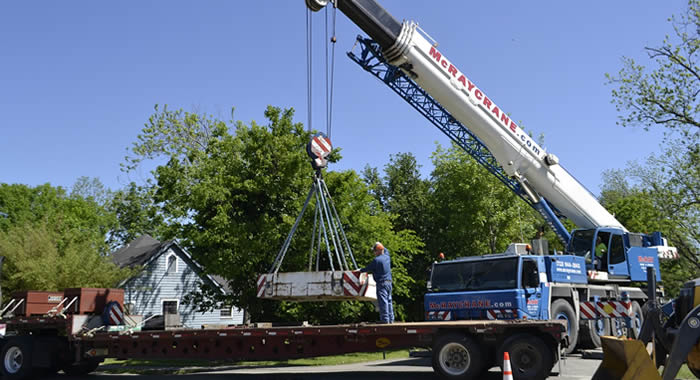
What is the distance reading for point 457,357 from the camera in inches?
389

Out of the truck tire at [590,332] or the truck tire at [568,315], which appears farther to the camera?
the truck tire at [590,332]

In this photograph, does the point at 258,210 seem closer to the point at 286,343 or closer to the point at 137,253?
the point at 286,343

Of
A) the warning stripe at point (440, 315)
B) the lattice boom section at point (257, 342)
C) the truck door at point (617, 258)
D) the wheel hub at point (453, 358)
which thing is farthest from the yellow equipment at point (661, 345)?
the truck door at point (617, 258)

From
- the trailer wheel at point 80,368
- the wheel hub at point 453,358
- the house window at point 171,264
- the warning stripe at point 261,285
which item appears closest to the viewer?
the wheel hub at point 453,358

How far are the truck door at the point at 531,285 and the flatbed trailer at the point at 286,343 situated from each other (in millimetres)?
2646

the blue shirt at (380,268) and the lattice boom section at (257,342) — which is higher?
the blue shirt at (380,268)

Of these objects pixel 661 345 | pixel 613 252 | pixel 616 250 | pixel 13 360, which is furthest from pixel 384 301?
pixel 616 250

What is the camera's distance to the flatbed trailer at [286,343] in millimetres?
9500

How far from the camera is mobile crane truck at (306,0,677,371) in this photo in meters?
12.9

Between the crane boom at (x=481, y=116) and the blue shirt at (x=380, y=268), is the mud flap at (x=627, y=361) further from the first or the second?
the crane boom at (x=481, y=116)

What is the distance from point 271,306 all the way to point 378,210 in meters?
6.55

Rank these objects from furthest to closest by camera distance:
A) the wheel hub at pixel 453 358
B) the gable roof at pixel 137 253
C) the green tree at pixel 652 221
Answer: the gable roof at pixel 137 253, the green tree at pixel 652 221, the wheel hub at pixel 453 358

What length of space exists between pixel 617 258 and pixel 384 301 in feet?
31.2

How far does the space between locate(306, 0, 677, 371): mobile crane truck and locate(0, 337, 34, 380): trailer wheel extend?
9.53m
